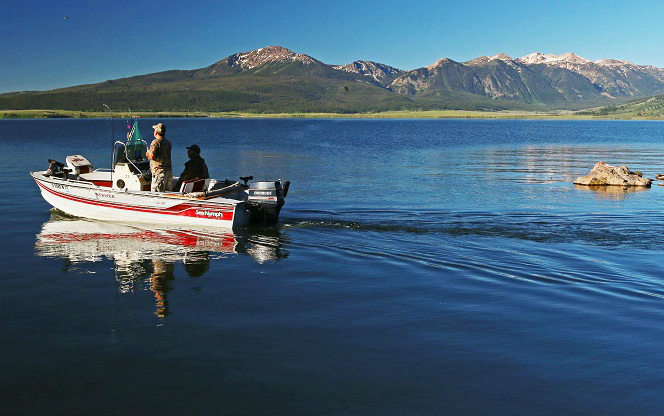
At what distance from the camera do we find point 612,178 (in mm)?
33156

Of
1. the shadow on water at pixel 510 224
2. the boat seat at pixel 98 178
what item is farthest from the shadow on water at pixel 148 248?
the shadow on water at pixel 510 224

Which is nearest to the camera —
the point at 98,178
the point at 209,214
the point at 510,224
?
the point at 209,214

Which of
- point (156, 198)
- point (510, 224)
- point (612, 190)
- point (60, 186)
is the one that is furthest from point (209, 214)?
point (612, 190)

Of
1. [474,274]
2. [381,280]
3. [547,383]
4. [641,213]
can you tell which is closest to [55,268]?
[381,280]

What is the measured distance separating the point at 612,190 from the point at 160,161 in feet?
70.8

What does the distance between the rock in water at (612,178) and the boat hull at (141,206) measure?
20.3 metres

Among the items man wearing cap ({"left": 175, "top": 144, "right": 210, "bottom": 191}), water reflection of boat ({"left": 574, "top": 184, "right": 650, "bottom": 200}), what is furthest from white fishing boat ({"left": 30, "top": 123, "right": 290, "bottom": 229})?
water reflection of boat ({"left": 574, "top": 184, "right": 650, "bottom": 200})

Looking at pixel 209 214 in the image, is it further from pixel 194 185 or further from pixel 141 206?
pixel 141 206

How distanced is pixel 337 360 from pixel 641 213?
17.6 metres

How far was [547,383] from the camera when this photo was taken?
941 centimetres

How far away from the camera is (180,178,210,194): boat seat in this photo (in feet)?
68.0

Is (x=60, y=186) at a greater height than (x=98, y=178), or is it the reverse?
(x=98, y=178)

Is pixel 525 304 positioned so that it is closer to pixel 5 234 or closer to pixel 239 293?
pixel 239 293

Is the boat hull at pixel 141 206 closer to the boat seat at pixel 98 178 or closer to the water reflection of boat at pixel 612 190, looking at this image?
the boat seat at pixel 98 178
